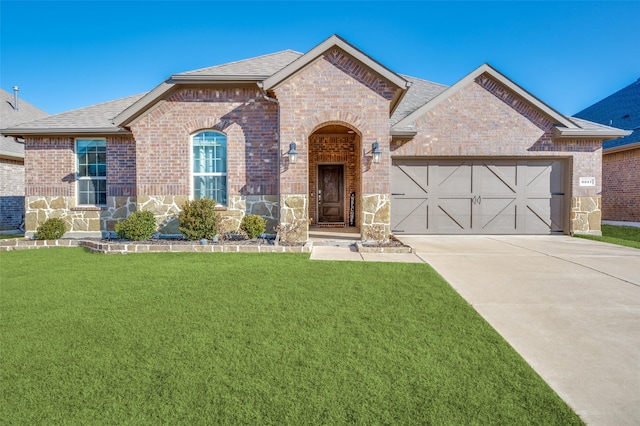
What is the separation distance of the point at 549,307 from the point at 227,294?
4220 mm

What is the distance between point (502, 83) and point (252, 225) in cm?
879

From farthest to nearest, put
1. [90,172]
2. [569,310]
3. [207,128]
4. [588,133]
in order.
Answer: [90,172] → [588,133] → [207,128] → [569,310]

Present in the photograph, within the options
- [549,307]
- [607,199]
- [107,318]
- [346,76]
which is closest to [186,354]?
[107,318]

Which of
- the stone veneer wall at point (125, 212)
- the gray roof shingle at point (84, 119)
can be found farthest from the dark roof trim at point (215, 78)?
the stone veneer wall at point (125, 212)

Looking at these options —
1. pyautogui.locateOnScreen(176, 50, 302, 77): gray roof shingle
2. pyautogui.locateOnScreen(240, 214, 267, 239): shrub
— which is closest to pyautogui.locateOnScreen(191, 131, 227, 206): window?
pyautogui.locateOnScreen(240, 214, 267, 239): shrub

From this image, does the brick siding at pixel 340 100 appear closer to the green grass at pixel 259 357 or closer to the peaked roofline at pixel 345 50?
the peaked roofline at pixel 345 50

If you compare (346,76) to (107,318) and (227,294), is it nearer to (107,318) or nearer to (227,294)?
(227,294)

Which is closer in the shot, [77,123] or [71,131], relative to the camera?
[71,131]

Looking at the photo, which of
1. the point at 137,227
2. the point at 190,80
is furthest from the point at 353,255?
the point at 190,80

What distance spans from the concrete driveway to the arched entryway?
5050 millimetres

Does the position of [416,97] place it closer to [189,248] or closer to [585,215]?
[585,215]

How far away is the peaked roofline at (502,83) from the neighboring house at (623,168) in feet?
22.4

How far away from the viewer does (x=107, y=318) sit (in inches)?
151

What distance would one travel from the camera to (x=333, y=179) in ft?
43.5
